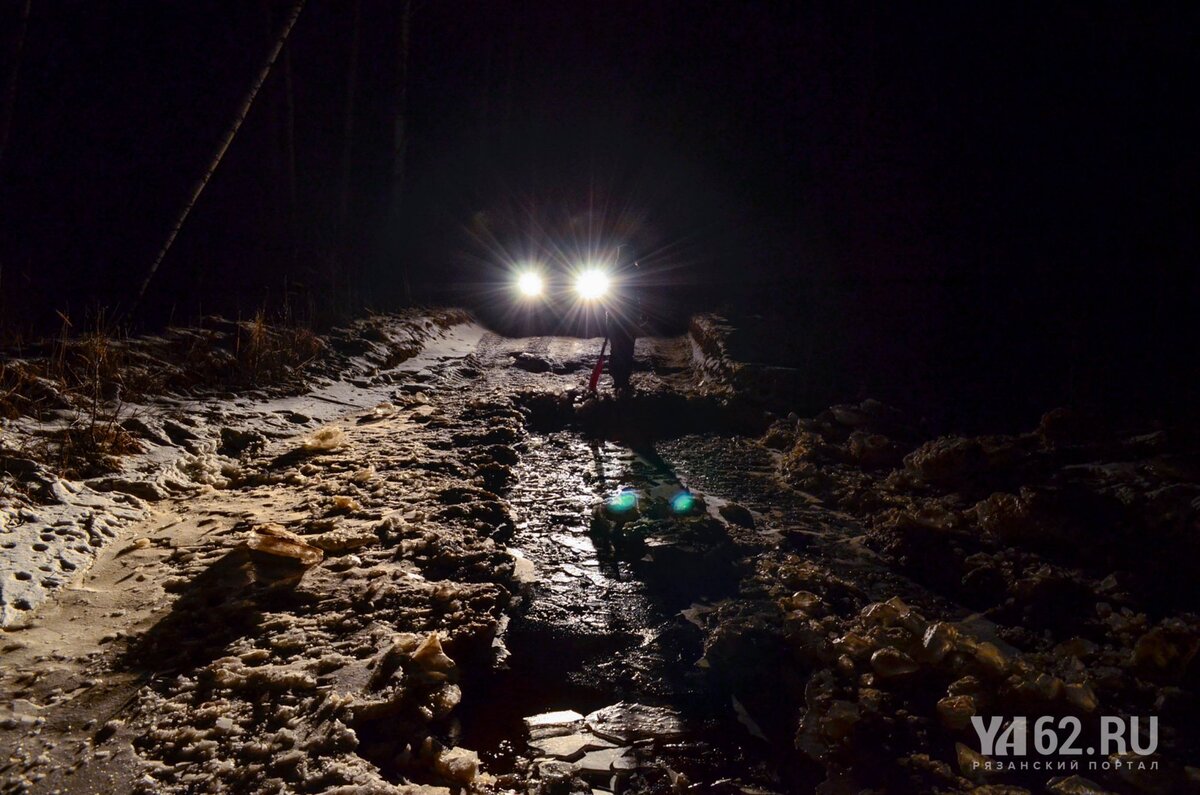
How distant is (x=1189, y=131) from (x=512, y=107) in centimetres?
1841

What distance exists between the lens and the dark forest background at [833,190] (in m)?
6.09

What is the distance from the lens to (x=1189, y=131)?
20.4ft

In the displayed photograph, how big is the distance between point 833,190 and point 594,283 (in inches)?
283

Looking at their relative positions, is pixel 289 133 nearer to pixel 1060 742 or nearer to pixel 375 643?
pixel 375 643

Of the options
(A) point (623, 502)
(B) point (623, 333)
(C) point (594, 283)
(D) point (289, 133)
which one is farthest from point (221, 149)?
(D) point (289, 133)

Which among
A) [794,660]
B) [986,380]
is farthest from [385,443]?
[986,380]

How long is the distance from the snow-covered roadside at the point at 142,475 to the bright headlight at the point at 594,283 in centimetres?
284

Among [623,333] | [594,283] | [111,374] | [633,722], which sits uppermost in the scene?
[594,283]

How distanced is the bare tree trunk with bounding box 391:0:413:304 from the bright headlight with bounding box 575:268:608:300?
4346 mm

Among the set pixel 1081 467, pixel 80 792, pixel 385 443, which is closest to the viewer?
pixel 80 792

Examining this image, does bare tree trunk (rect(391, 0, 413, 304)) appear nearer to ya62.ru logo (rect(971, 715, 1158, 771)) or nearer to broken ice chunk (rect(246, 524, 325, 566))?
broken ice chunk (rect(246, 524, 325, 566))

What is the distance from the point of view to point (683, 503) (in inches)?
161

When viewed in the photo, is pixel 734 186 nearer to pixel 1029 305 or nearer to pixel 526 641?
pixel 1029 305

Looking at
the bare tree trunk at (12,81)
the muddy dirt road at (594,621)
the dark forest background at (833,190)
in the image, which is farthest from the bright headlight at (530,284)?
the muddy dirt road at (594,621)
